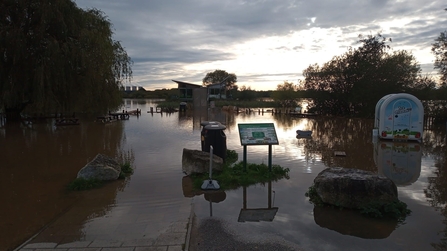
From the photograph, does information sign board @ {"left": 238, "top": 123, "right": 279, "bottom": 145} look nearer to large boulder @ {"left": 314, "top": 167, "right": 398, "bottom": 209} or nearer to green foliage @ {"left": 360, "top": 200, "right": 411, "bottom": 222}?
large boulder @ {"left": 314, "top": 167, "right": 398, "bottom": 209}

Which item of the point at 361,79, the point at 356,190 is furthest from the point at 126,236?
the point at 361,79

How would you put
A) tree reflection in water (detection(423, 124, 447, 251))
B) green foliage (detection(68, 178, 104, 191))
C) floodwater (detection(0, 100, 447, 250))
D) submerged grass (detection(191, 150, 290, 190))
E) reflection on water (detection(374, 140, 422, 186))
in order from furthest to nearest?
reflection on water (detection(374, 140, 422, 186)) → submerged grass (detection(191, 150, 290, 190)) → green foliage (detection(68, 178, 104, 191)) → tree reflection in water (detection(423, 124, 447, 251)) → floodwater (detection(0, 100, 447, 250))

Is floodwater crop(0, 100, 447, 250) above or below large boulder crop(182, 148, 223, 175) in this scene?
below

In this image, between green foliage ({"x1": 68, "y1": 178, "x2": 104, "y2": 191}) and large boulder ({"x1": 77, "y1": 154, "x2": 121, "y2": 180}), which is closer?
green foliage ({"x1": 68, "y1": 178, "x2": 104, "y2": 191})

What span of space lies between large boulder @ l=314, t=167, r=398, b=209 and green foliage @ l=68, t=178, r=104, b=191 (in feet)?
17.3

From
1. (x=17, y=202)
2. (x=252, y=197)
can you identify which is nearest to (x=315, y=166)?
(x=252, y=197)

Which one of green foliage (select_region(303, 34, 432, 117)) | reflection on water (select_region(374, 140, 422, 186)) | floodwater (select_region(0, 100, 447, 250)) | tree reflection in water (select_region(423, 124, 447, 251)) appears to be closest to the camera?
floodwater (select_region(0, 100, 447, 250))

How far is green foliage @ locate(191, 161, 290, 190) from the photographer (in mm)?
7990

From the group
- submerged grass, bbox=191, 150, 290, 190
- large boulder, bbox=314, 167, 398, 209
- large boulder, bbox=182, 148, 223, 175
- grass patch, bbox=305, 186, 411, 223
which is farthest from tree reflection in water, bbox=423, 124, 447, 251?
large boulder, bbox=182, 148, 223, 175

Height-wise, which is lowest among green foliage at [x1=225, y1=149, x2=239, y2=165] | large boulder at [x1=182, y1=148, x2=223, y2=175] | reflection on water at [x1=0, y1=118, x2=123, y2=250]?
reflection on water at [x1=0, y1=118, x2=123, y2=250]

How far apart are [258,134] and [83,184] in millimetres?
4621

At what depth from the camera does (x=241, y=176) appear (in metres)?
8.47

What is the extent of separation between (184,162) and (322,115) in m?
28.5

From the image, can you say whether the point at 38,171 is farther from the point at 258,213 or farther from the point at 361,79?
the point at 361,79
